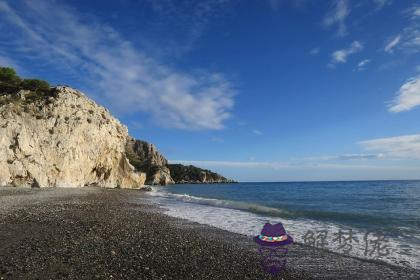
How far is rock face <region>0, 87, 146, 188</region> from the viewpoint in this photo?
134 ft

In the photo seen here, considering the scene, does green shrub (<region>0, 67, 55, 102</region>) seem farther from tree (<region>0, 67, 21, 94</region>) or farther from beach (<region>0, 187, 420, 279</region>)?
beach (<region>0, 187, 420, 279</region>)

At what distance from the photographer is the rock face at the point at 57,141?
1607 inches

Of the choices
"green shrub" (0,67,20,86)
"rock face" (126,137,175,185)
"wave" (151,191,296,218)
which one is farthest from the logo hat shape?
"rock face" (126,137,175,185)

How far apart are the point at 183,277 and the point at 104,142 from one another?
185 ft

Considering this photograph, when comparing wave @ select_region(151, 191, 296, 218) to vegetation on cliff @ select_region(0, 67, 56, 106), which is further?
vegetation on cliff @ select_region(0, 67, 56, 106)

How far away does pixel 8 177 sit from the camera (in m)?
39.0

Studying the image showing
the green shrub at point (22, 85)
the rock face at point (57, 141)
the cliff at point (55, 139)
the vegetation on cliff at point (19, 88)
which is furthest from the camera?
the green shrub at point (22, 85)

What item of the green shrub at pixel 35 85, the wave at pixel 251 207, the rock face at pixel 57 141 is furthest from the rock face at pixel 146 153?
the wave at pixel 251 207

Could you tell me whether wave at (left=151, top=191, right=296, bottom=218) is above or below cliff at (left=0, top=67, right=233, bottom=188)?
below

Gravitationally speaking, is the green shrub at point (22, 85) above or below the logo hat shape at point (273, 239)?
above

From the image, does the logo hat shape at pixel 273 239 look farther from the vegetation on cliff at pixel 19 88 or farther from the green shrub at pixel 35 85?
the green shrub at pixel 35 85

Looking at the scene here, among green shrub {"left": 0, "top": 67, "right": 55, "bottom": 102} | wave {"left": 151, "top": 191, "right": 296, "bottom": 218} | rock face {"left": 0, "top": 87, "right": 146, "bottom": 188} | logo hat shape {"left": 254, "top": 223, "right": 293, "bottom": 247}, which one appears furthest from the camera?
green shrub {"left": 0, "top": 67, "right": 55, "bottom": 102}

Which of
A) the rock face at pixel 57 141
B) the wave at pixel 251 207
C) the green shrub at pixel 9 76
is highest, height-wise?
the green shrub at pixel 9 76

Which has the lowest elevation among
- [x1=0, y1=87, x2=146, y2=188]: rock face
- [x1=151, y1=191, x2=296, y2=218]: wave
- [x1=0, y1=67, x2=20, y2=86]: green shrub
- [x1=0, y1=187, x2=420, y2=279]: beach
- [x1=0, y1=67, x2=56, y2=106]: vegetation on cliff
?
[x1=0, y1=187, x2=420, y2=279]: beach
